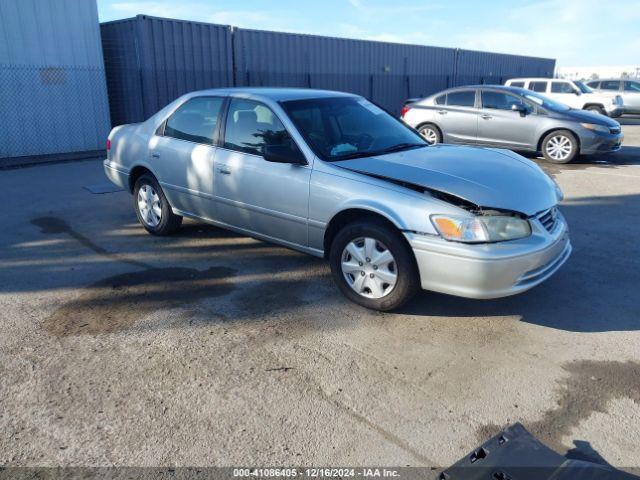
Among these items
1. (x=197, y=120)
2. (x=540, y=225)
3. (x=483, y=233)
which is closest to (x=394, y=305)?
(x=483, y=233)

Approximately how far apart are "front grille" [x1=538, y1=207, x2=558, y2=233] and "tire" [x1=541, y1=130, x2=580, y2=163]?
7.38 meters

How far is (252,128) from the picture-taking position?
479cm

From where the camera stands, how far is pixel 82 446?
2619mm

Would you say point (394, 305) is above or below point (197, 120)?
below

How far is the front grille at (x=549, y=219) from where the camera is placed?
3893 millimetres

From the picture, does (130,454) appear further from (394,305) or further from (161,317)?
(394,305)

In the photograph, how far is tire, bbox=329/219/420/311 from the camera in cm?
378

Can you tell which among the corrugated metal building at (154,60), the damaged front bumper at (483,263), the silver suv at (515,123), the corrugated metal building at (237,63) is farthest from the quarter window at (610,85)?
the damaged front bumper at (483,263)

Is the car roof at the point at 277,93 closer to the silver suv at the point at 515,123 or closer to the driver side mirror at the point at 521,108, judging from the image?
the driver side mirror at the point at 521,108

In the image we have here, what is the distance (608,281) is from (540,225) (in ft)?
4.34

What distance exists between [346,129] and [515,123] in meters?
7.51

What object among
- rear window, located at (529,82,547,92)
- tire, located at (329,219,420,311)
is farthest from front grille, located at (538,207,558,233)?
rear window, located at (529,82,547,92)

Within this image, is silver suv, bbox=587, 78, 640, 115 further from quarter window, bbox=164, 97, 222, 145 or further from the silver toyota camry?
quarter window, bbox=164, 97, 222, 145

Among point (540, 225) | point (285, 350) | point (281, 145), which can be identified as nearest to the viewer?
point (285, 350)
